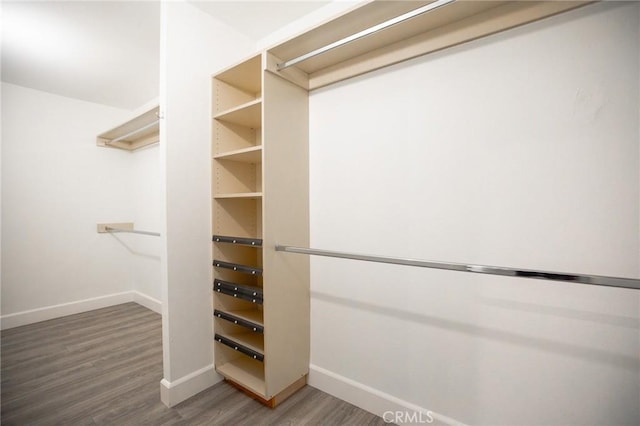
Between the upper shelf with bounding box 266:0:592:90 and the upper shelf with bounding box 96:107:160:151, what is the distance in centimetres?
174

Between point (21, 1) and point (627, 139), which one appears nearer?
point (627, 139)

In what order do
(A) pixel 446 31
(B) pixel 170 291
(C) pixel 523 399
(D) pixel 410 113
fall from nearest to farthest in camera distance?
1. (C) pixel 523 399
2. (A) pixel 446 31
3. (D) pixel 410 113
4. (B) pixel 170 291

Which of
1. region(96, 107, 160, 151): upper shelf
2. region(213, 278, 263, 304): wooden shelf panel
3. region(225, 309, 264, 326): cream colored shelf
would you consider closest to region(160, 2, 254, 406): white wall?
region(213, 278, 263, 304): wooden shelf panel

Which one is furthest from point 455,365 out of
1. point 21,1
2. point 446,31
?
point 21,1

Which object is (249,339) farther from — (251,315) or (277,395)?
(277,395)

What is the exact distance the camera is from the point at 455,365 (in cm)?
139

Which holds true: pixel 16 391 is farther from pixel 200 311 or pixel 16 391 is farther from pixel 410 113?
pixel 410 113

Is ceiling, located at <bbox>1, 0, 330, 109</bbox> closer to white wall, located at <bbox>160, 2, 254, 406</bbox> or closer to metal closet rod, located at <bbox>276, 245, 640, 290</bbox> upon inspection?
white wall, located at <bbox>160, 2, 254, 406</bbox>

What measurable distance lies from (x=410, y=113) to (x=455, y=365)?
1382mm

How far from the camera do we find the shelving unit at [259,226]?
1.63m

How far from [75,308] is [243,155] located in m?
3.25

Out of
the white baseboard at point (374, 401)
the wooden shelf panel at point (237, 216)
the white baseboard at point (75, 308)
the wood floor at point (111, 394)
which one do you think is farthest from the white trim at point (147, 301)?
the white baseboard at point (374, 401)

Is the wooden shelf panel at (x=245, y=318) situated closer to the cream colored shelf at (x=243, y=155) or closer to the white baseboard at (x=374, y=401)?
the white baseboard at (x=374, y=401)

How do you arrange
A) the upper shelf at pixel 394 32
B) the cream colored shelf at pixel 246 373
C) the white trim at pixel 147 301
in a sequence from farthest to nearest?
the white trim at pixel 147 301 < the cream colored shelf at pixel 246 373 < the upper shelf at pixel 394 32
